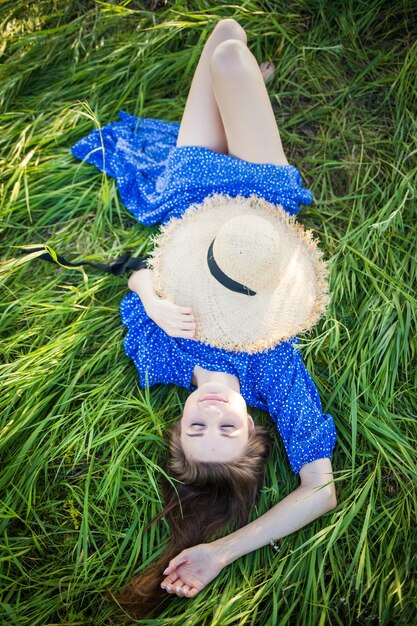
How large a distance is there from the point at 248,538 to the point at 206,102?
210 cm

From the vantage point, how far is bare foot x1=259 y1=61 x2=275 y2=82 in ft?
10.2

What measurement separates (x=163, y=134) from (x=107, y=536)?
2.12 m

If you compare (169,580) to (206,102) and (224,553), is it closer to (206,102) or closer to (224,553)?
(224,553)

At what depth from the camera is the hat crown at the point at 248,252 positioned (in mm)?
2111

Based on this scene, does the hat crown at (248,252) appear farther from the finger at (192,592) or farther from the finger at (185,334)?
the finger at (192,592)

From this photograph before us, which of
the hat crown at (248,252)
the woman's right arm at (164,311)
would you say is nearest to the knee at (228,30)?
the hat crown at (248,252)

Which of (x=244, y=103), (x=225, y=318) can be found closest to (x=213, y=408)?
(x=225, y=318)

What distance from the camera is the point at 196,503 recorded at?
2.37 meters

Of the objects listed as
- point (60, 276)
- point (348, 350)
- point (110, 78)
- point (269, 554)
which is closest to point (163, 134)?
point (110, 78)

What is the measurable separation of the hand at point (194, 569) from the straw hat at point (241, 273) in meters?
0.87

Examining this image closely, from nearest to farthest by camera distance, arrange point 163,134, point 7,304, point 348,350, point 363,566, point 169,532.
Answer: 1. point 363,566
2. point 169,532
3. point 348,350
4. point 7,304
5. point 163,134

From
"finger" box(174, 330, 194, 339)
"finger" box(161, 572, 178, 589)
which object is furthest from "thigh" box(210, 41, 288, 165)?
"finger" box(161, 572, 178, 589)

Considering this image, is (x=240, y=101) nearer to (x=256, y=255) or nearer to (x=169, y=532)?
(x=256, y=255)

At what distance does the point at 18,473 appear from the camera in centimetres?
251
